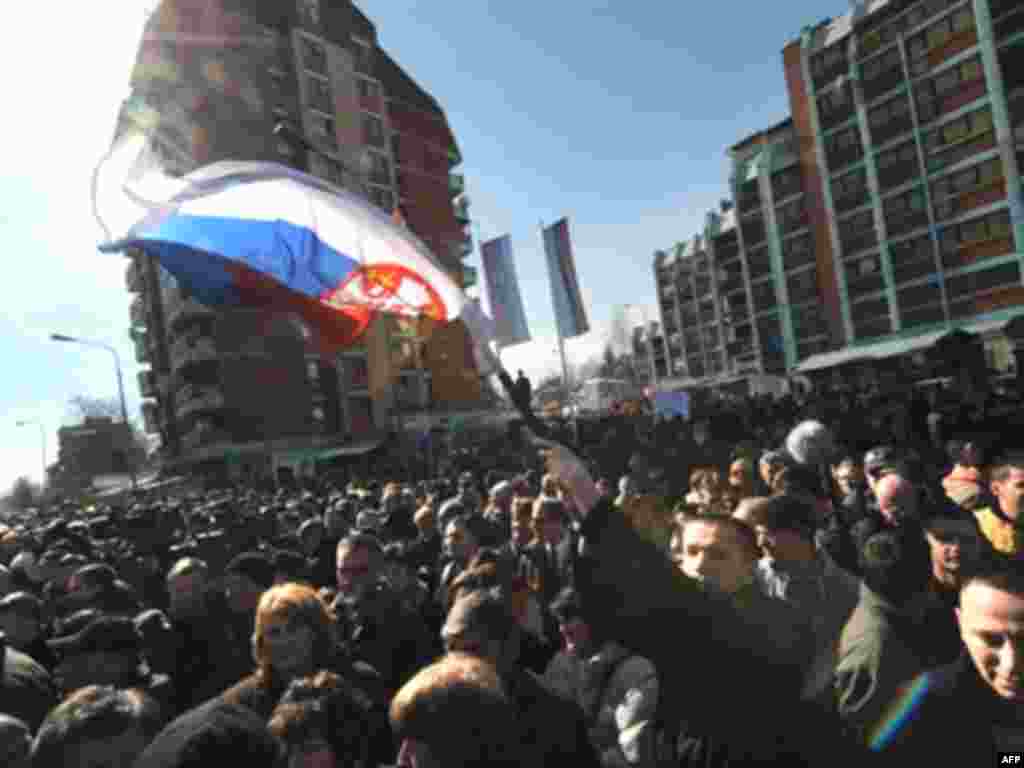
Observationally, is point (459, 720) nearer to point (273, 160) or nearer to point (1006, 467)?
point (1006, 467)

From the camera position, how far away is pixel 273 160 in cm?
5219

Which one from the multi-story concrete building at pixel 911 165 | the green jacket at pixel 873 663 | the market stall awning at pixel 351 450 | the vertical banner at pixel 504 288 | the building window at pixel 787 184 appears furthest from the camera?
the building window at pixel 787 184

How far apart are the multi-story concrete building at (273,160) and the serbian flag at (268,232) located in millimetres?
37430

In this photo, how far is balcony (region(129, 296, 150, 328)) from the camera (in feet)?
196

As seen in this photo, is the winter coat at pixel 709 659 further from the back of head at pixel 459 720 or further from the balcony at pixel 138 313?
the balcony at pixel 138 313

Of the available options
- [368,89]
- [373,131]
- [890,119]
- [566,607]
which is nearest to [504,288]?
[566,607]

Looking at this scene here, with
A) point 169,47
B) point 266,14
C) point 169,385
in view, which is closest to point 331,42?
point 266,14

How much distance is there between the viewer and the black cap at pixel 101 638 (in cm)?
347

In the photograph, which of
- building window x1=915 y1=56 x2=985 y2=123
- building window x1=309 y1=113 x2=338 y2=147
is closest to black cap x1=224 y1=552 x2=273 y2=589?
building window x1=915 y1=56 x2=985 y2=123

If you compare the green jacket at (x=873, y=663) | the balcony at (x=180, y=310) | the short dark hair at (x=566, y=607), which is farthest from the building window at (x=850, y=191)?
the green jacket at (x=873, y=663)

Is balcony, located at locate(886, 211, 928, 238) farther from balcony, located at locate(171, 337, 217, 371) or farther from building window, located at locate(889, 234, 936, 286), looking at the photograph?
balcony, located at locate(171, 337, 217, 371)

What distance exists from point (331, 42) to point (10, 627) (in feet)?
194

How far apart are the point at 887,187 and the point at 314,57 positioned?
35889mm

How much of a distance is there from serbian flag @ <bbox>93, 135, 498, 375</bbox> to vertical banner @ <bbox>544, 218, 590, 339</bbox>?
1835 centimetres
